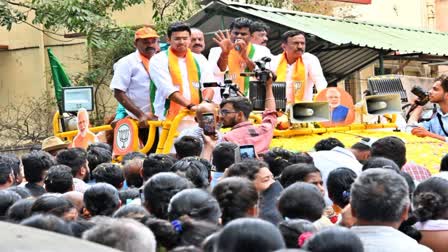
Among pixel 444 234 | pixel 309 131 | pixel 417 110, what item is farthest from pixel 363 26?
pixel 444 234

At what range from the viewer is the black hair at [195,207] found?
4.92 meters

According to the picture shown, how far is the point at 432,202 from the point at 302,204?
73cm

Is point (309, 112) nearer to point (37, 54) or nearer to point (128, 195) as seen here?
point (128, 195)

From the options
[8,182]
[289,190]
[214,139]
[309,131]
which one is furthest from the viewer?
[309,131]

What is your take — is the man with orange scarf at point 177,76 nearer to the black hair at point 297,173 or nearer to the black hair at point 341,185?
the black hair at point 297,173

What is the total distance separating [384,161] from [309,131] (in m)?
2.66

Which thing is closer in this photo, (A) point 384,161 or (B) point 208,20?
(A) point 384,161

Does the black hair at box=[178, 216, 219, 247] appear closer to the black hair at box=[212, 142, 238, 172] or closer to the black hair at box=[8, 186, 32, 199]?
the black hair at box=[8, 186, 32, 199]

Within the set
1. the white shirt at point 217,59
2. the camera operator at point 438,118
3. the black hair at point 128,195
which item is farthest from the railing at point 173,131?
the black hair at point 128,195

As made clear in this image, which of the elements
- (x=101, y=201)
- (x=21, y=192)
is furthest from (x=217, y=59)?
(x=101, y=201)

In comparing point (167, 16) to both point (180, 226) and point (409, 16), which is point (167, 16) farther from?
point (180, 226)

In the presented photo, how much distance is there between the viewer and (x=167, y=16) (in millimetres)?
18531

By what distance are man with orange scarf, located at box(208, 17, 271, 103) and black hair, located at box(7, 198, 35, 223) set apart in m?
4.55

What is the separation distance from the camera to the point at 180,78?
9578 millimetres
